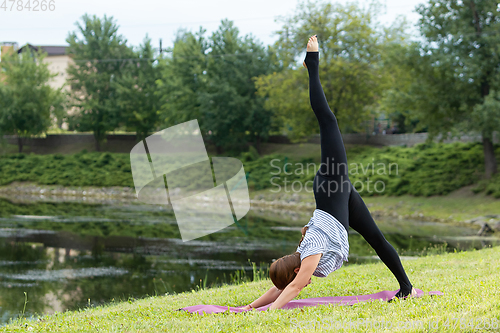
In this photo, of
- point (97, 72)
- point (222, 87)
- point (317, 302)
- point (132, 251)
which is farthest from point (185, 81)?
point (317, 302)

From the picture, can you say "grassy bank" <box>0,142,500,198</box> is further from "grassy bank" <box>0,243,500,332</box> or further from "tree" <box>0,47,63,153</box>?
"grassy bank" <box>0,243,500,332</box>

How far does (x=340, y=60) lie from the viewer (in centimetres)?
3325

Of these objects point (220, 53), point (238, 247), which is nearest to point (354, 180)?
point (238, 247)

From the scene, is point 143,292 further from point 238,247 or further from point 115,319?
point 238,247

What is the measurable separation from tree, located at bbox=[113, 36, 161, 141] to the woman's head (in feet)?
146

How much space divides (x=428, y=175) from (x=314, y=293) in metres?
23.3

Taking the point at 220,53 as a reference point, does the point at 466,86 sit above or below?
below

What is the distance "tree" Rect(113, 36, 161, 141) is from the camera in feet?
160

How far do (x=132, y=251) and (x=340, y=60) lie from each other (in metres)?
23.0

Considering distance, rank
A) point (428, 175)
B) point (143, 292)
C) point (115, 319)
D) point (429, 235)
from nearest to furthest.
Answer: point (115, 319)
point (143, 292)
point (429, 235)
point (428, 175)

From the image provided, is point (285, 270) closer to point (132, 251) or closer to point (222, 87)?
point (132, 251)

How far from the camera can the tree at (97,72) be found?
49.7 meters

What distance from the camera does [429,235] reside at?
18.2 metres

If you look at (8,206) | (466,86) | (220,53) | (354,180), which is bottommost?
(8,206)
